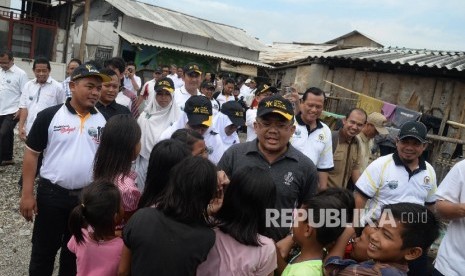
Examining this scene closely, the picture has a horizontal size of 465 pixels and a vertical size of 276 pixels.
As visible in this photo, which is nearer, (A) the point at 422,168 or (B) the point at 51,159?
(B) the point at 51,159

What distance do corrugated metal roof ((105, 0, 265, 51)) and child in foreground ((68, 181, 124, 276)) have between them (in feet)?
49.4

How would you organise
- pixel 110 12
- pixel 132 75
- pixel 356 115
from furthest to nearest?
1. pixel 110 12
2. pixel 132 75
3. pixel 356 115

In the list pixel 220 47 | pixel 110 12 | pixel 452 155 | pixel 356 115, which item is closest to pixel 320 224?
pixel 356 115

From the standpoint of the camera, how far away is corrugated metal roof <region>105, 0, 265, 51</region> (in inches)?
663

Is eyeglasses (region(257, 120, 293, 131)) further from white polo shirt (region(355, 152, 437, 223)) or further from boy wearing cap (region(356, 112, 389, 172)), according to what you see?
boy wearing cap (region(356, 112, 389, 172))

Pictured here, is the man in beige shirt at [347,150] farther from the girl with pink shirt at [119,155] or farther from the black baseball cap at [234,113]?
the girl with pink shirt at [119,155]

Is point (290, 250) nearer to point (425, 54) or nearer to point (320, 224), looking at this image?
A: point (320, 224)

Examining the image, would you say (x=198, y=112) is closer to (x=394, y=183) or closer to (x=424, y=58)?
(x=394, y=183)

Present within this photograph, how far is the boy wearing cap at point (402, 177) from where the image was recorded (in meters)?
3.15

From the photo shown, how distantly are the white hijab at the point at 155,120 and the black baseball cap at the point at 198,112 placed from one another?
56 centimetres

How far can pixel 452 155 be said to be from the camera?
5.77m

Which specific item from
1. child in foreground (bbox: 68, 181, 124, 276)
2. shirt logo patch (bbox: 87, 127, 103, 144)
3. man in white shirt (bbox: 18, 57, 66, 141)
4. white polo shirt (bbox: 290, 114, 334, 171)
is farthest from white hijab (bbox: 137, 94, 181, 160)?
man in white shirt (bbox: 18, 57, 66, 141)

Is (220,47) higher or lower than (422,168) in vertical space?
higher

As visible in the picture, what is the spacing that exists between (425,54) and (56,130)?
10949 millimetres
